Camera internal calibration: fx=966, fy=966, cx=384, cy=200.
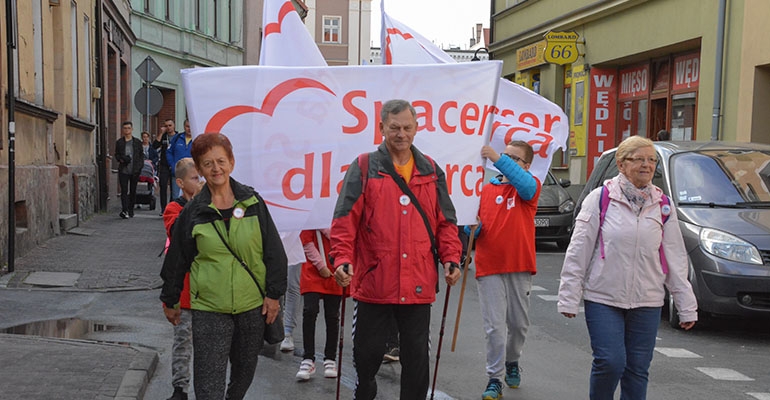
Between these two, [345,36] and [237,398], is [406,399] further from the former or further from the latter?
[345,36]

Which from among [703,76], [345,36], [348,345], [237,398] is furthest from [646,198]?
[345,36]

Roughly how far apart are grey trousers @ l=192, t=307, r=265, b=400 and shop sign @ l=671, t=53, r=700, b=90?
16.5 metres

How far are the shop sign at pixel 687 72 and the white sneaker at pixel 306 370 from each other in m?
14.9

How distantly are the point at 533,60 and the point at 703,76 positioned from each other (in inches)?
372

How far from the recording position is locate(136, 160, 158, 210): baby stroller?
2193cm

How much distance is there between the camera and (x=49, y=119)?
14688 mm

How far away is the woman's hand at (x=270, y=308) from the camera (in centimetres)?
494

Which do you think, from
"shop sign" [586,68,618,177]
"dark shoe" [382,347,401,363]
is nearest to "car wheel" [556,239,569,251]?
"shop sign" [586,68,618,177]

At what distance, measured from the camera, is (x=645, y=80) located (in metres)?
22.4

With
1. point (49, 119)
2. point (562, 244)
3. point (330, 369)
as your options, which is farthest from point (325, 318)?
point (562, 244)

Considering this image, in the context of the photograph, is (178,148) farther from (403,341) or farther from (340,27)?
(340,27)

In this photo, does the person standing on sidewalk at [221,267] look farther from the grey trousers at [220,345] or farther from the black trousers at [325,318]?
the black trousers at [325,318]

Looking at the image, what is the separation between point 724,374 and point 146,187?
666 inches

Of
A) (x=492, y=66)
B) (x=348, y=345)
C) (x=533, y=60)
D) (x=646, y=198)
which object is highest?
(x=533, y=60)
